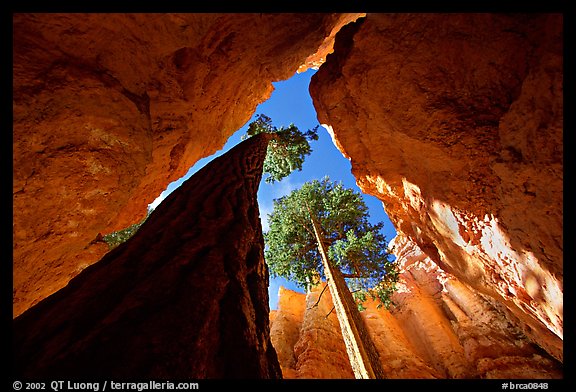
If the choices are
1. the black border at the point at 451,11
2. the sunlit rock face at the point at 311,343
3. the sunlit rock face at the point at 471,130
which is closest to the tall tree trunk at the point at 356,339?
the sunlit rock face at the point at 311,343

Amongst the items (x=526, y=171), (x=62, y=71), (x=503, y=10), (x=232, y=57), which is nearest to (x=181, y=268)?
(x=62, y=71)

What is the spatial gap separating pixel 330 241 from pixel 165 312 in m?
11.4

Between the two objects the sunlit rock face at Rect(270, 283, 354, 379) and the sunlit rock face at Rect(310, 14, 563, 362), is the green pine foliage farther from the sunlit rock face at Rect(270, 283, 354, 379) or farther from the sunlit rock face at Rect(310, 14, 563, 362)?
the sunlit rock face at Rect(310, 14, 563, 362)

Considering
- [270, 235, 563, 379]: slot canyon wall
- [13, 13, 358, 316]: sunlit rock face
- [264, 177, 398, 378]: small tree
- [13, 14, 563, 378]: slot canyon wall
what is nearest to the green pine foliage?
[264, 177, 398, 378]: small tree

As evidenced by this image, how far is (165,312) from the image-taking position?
1267mm

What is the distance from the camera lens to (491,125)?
13.4 ft

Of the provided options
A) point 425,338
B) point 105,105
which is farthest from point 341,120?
point 425,338

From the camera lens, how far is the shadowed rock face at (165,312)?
1.03 m

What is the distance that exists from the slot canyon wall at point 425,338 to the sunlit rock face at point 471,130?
688 centimetres

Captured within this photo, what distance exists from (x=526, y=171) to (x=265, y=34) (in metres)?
5.47

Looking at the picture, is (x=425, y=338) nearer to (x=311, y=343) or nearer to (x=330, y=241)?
(x=311, y=343)

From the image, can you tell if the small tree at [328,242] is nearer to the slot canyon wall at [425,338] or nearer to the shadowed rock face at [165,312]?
the slot canyon wall at [425,338]

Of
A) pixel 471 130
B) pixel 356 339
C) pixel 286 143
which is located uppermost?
pixel 286 143
